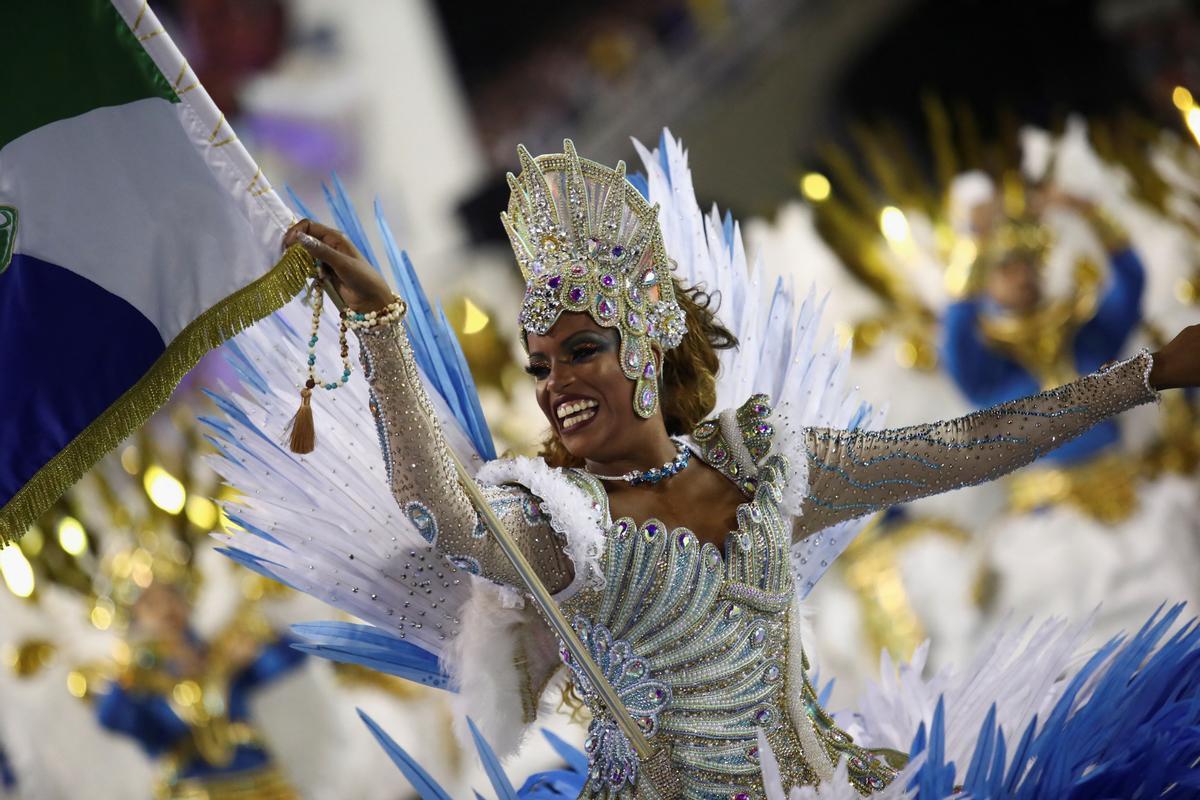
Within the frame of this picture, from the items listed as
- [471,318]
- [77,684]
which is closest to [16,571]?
[77,684]

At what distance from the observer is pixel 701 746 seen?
7.47 ft

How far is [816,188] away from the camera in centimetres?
644

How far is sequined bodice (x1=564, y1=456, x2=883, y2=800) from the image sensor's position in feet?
7.46

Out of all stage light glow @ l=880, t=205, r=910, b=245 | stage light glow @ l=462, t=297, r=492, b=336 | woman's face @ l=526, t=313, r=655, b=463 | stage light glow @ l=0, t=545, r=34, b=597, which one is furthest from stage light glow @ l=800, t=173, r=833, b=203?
woman's face @ l=526, t=313, r=655, b=463

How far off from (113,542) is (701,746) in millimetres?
4384

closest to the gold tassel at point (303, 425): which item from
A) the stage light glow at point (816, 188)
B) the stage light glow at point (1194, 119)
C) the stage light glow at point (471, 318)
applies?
the stage light glow at point (1194, 119)

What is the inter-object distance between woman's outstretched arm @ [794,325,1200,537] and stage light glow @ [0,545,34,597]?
4143 millimetres

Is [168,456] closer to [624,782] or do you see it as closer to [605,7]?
[624,782]

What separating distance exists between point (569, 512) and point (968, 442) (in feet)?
2.14

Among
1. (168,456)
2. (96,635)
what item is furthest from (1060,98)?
(96,635)

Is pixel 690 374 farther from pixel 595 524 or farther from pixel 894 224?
pixel 894 224

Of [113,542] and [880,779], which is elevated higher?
[113,542]

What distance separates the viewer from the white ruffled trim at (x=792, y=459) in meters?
2.44

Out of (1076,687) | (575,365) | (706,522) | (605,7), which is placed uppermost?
(605,7)
